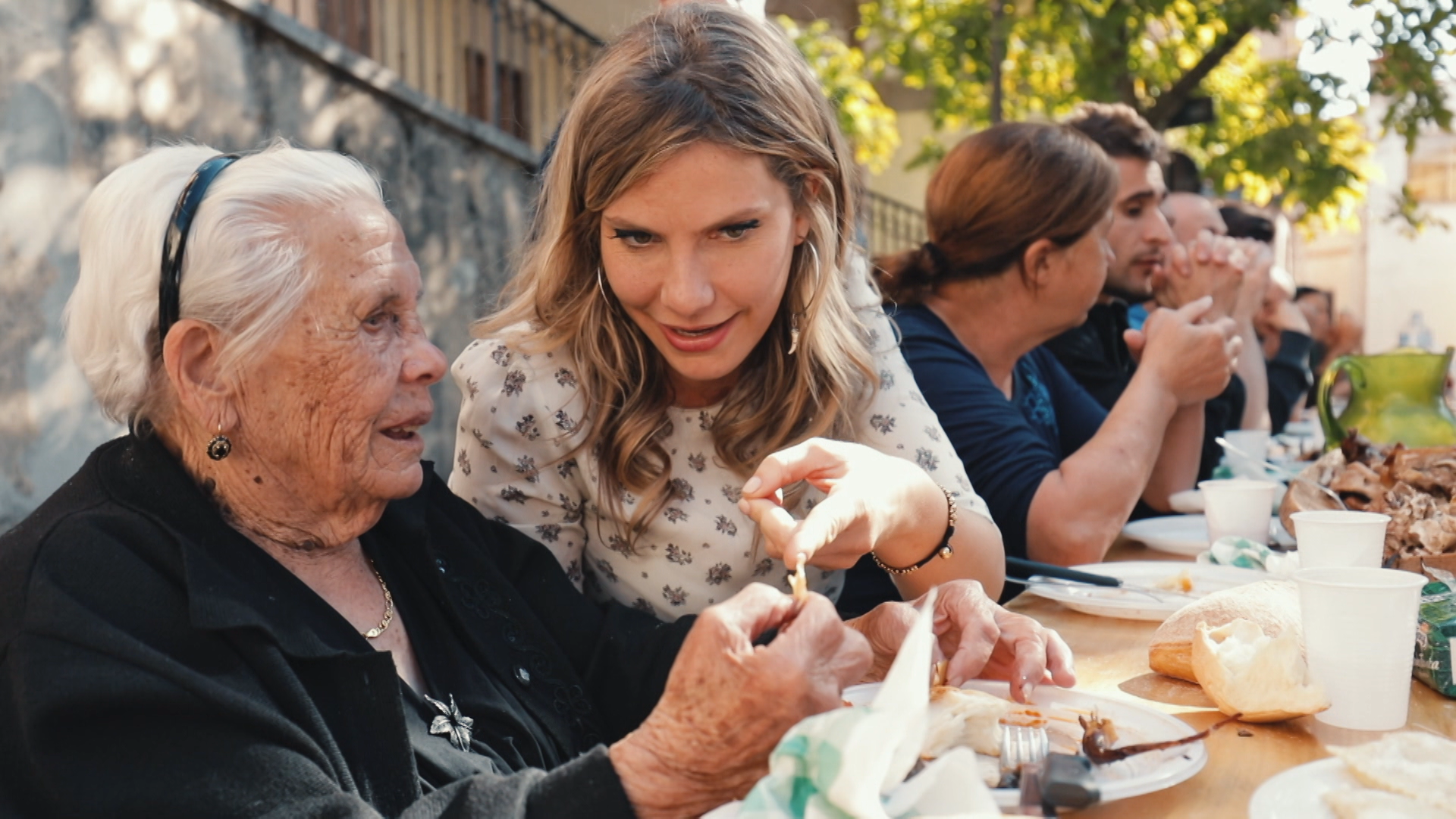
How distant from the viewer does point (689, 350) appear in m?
2.25

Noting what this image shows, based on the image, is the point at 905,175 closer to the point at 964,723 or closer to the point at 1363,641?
the point at 1363,641

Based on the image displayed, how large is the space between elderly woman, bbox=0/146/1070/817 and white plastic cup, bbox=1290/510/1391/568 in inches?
22.6

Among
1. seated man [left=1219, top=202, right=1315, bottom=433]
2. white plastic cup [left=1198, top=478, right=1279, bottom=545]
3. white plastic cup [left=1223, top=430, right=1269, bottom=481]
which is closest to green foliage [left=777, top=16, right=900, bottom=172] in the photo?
seated man [left=1219, top=202, right=1315, bottom=433]

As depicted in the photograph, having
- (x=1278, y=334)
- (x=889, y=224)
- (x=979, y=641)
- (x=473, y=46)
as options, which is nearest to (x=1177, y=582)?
(x=979, y=641)

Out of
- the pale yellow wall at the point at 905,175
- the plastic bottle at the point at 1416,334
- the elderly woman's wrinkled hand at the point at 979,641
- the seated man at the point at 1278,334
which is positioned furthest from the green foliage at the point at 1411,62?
the pale yellow wall at the point at 905,175

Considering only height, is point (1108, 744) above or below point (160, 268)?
below

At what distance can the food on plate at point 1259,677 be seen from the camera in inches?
61.7

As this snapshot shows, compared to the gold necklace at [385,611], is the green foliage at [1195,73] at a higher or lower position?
higher

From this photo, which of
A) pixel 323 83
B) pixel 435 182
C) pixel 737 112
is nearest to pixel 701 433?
pixel 737 112

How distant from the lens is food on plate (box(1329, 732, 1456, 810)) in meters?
1.24

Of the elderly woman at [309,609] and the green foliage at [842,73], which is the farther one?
the green foliage at [842,73]

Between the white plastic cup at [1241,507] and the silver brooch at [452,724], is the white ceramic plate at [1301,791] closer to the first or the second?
the silver brooch at [452,724]

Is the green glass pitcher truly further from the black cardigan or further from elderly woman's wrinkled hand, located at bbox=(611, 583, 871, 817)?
the black cardigan

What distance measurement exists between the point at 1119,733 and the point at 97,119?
22.2ft
